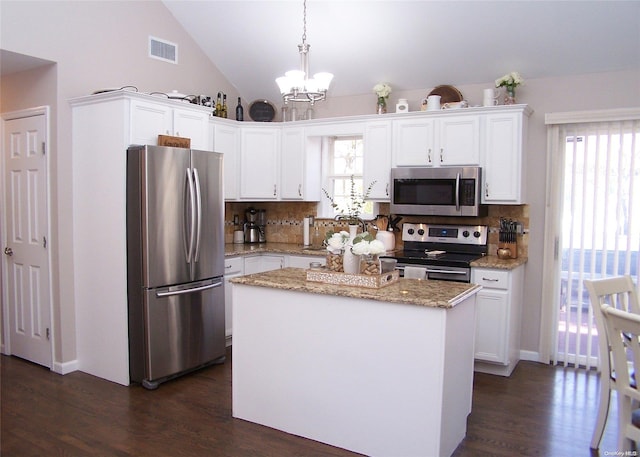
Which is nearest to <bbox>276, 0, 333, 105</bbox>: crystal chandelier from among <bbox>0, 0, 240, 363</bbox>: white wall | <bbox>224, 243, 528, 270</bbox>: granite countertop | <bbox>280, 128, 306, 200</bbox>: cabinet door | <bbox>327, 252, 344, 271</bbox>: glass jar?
<bbox>327, 252, 344, 271</bbox>: glass jar

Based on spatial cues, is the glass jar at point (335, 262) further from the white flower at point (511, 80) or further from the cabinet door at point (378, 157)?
the white flower at point (511, 80)

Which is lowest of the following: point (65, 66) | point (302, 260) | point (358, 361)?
point (358, 361)

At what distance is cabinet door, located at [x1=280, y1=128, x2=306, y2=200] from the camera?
5.51 metres

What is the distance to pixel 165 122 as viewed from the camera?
13.8 feet

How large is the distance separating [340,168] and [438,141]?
53.9 inches

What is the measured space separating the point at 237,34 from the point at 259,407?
3.68m

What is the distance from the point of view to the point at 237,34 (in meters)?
5.16

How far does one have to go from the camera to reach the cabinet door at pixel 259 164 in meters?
5.53

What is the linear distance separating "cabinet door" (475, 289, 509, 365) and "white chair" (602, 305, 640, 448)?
1586mm

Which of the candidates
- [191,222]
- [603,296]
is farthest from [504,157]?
[191,222]

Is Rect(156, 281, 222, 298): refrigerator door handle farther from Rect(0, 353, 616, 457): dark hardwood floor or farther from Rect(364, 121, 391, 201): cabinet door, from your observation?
Answer: Rect(364, 121, 391, 201): cabinet door

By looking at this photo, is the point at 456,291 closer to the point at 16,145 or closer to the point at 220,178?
the point at 220,178

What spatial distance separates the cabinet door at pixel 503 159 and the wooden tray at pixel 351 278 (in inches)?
70.6

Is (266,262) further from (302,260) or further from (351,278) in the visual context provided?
(351,278)
